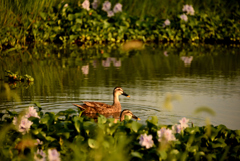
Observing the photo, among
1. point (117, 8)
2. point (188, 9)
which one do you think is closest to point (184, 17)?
point (188, 9)

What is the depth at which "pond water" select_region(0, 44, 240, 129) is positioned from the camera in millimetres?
9359

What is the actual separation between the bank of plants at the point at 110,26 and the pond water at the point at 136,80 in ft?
3.63

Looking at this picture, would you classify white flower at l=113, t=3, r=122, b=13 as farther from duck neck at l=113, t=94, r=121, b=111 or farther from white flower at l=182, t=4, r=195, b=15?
duck neck at l=113, t=94, r=121, b=111

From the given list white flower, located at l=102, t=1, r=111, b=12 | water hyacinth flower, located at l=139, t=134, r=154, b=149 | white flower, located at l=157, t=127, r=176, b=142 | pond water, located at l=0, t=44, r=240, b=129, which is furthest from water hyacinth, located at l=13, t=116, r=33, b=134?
white flower, located at l=102, t=1, r=111, b=12

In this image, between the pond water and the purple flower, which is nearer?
the purple flower

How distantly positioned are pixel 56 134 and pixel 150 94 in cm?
410

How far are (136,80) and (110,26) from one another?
33.4 feet

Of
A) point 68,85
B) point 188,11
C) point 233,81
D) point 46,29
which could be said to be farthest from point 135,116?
point 188,11

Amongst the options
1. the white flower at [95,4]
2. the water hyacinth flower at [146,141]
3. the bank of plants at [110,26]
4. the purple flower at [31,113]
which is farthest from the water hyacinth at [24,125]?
the white flower at [95,4]

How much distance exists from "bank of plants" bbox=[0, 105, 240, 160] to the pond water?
18.4 inches

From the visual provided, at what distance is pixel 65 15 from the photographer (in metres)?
21.5

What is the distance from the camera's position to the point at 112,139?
21.4 feet

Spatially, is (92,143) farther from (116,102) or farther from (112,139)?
(116,102)

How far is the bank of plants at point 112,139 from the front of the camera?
6.19 metres
